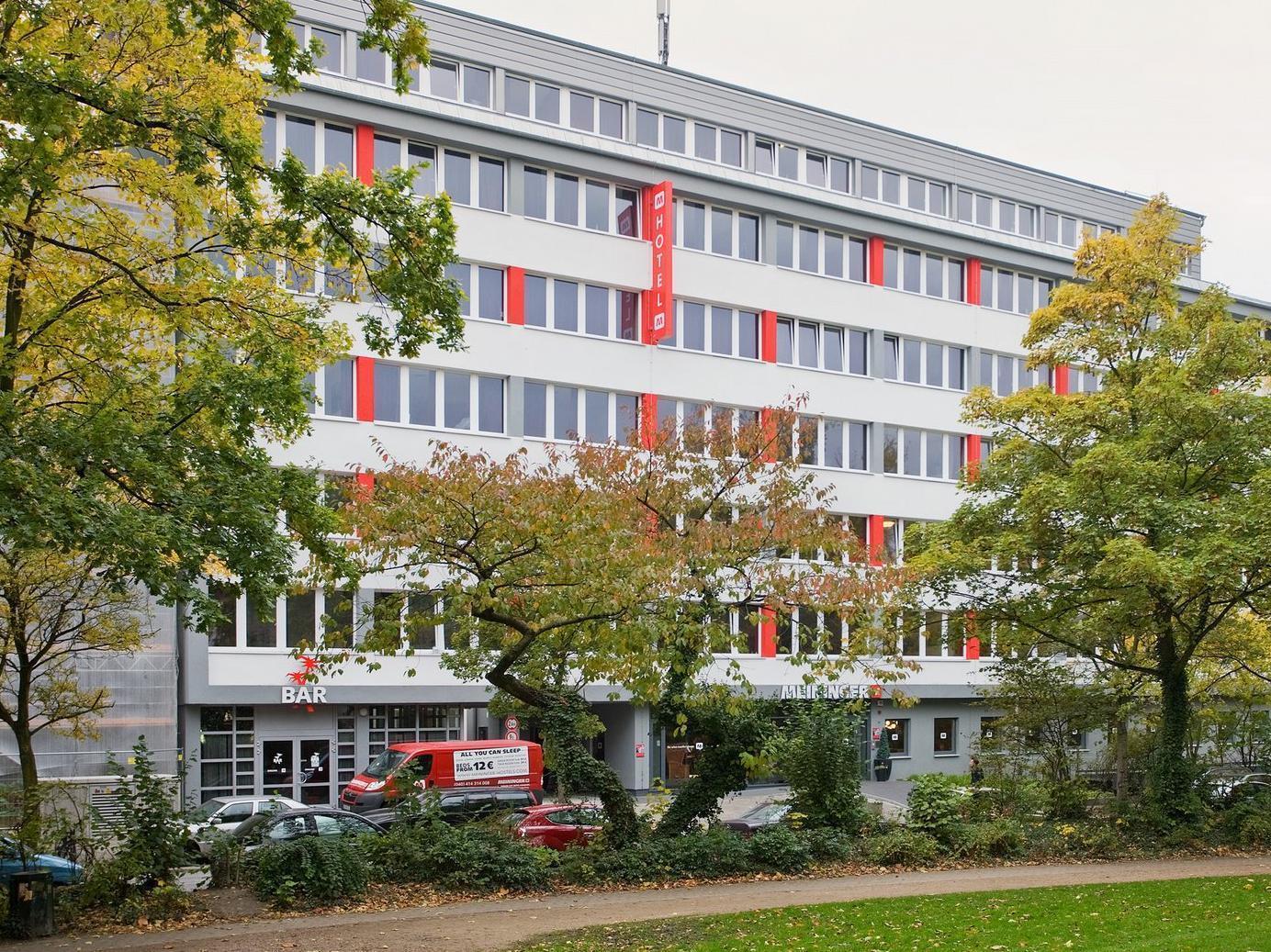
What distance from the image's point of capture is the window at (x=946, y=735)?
1923 inches

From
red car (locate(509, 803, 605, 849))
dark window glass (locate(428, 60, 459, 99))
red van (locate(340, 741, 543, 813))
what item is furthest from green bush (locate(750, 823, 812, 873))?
dark window glass (locate(428, 60, 459, 99))

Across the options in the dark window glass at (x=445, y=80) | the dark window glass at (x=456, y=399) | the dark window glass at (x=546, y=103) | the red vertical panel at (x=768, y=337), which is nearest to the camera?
the dark window glass at (x=456, y=399)

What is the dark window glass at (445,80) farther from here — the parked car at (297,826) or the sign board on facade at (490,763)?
the parked car at (297,826)

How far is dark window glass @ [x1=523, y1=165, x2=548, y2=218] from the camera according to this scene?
40.1 meters

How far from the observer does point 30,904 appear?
50.2 ft

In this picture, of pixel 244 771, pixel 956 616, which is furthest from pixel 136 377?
pixel 244 771

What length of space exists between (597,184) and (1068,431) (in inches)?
772

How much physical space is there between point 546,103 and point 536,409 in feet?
30.8

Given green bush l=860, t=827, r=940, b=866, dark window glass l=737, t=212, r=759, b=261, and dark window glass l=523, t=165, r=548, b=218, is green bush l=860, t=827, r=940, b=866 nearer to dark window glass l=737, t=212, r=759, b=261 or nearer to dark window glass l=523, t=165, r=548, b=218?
dark window glass l=523, t=165, r=548, b=218

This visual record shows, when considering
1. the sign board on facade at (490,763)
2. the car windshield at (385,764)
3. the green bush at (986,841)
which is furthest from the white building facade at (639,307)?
the green bush at (986,841)

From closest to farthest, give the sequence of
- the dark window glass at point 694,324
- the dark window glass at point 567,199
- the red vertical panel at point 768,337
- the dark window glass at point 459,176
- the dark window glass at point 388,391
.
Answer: the dark window glass at point 388,391, the dark window glass at point 459,176, the dark window glass at point 567,199, the dark window glass at point 694,324, the red vertical panel at point 768,337

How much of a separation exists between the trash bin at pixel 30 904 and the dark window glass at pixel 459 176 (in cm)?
2613

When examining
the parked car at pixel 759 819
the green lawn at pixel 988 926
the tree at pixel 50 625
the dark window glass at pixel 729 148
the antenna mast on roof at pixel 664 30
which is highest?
the antenna mast on roof at pixel 664 30

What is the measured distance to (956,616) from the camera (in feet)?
88.3
